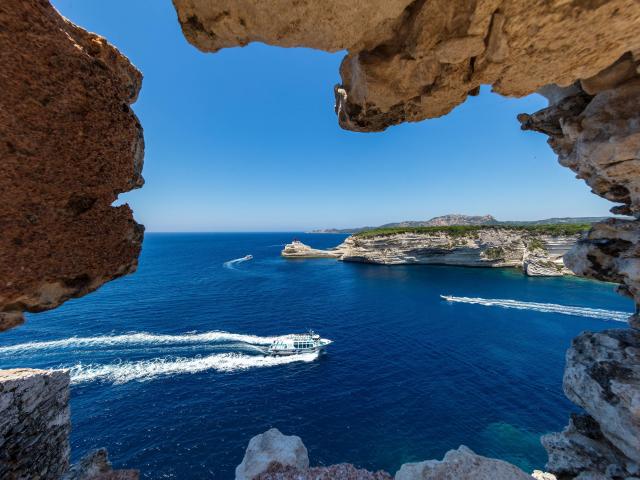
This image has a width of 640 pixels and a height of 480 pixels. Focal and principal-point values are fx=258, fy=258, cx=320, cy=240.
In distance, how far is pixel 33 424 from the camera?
7570mm

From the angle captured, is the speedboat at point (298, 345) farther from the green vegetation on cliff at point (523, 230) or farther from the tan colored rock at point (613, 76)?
the green vegetation on cliff at point (523, 230)

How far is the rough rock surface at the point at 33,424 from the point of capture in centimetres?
689

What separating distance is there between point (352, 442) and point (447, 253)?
6610 cm

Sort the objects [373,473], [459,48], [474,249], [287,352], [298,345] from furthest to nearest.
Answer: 1. [474,249]
2. [298,345]
3. [287,352]
4. [373,473]
5. [459,48]

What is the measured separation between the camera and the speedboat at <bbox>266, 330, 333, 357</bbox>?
87.2 feet

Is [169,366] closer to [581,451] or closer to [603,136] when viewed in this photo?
[581,451]

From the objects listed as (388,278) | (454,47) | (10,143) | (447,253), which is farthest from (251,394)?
(447,253)

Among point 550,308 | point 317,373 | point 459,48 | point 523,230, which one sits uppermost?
point 459,48

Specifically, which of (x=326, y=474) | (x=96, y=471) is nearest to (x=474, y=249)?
(x=326, y=474)

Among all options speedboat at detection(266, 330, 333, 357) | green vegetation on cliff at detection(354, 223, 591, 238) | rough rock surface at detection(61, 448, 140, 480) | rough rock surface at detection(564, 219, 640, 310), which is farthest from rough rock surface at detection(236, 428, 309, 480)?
green vegetation on cliff at detection(354, 223, 591, 238)

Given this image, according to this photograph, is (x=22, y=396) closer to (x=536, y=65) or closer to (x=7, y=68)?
(x=7, y=68)

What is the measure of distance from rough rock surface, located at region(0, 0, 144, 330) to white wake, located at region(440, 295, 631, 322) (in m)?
47.9

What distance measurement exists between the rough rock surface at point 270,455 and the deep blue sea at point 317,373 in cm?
954

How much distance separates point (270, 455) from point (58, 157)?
9102 mm
